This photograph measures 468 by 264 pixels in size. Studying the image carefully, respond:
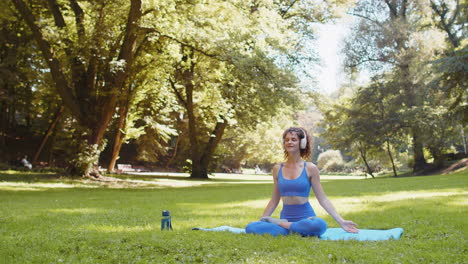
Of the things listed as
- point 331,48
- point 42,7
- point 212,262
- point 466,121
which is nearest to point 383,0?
point 331,48

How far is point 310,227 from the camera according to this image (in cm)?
602

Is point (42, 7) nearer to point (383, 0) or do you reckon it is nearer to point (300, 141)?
point (300, 141)

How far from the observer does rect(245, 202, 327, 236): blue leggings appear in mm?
6027

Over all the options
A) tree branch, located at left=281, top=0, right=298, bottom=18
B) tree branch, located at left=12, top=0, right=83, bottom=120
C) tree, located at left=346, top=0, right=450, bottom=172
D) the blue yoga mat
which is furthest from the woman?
tree, located at left=346, top=0, right=450, bottom=172

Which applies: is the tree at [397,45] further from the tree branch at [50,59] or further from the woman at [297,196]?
the woman at [297,196]

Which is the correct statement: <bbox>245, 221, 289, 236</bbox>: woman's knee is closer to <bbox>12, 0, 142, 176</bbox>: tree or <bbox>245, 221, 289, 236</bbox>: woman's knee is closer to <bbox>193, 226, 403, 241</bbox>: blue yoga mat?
<bbox>193, 226, 403, 241</bbox>: blue yoga mat

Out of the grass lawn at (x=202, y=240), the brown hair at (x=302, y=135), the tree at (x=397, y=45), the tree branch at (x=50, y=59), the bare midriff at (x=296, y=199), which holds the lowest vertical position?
the grass lawn at (x=202, y=240)

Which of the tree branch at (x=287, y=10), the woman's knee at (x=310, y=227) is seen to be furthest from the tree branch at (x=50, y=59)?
the tree branch at (x=287, y=10)

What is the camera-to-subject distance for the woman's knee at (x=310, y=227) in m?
6.00

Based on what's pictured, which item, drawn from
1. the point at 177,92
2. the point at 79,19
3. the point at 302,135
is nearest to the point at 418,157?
the point at 177,92

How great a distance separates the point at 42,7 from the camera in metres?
23.5

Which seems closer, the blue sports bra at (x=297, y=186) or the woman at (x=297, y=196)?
the woman at (x=297, y=196)

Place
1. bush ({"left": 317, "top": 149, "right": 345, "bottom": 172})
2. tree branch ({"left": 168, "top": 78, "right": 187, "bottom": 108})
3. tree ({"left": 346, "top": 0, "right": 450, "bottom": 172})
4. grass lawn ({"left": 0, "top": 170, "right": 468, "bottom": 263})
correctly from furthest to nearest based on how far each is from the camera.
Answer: bush ({"left": 317, "top": 149, "right": 345, "bottom": 172}) < tree ({"left": 346, "top": 0, "right": 450, "bottom": 172}) < tree branch ({"left": 168, "top": 78, "right": 187, "bottom": 108}) < grass lawn ({"left": 0, "top": 170, "right": 468, "bottom": 263})

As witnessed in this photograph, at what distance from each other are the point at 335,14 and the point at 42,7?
65.0 feet
